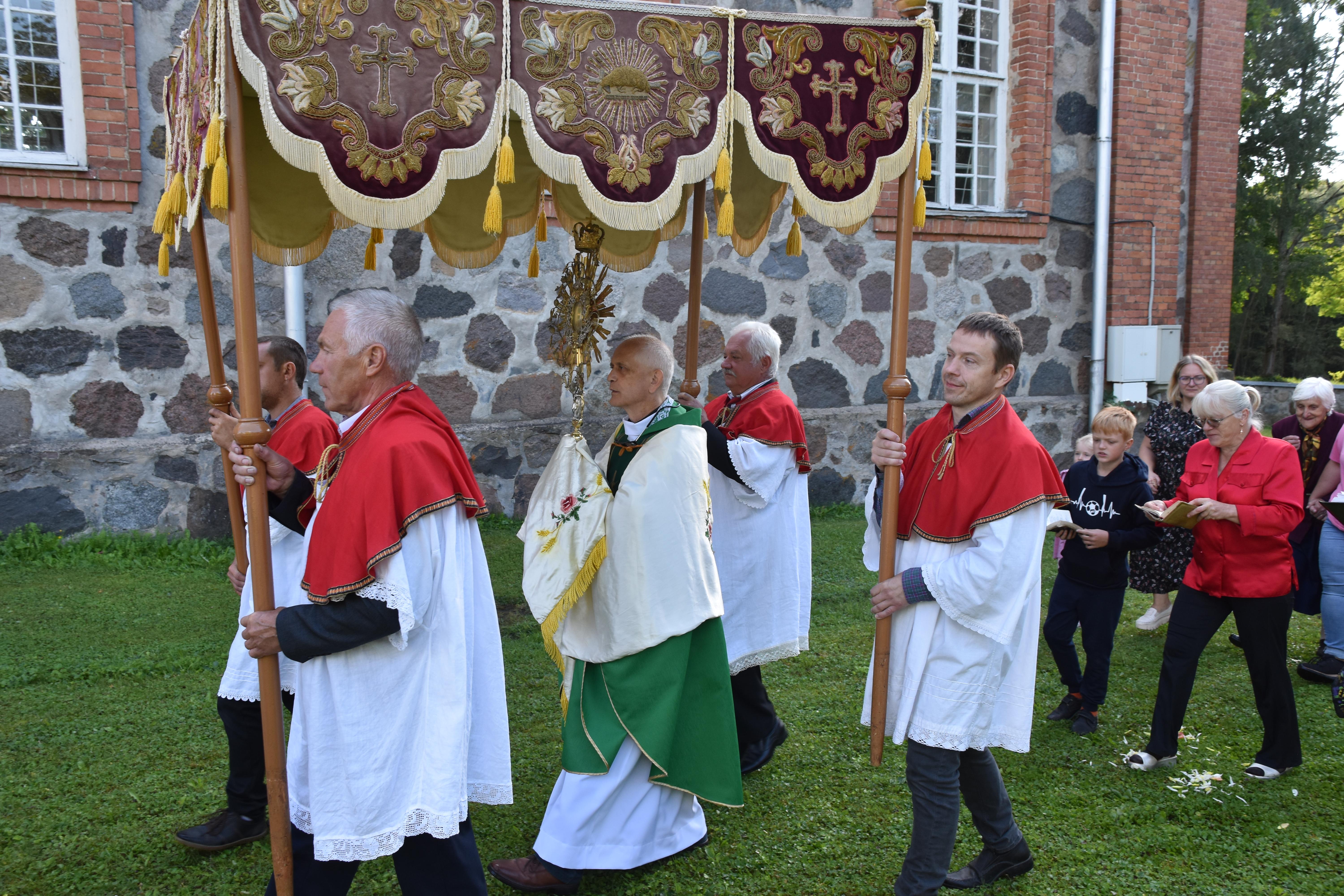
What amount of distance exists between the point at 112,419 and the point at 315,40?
479 cm

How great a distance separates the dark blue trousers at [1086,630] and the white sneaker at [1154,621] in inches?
67.0

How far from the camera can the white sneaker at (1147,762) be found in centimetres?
427

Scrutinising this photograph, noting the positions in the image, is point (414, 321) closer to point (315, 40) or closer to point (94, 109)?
point (315, 40)

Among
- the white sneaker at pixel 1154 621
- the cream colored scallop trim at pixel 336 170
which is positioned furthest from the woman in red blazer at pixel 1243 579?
the cream colored scallop trim at pixel 336 170

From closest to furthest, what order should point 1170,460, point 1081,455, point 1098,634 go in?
1. point 1098,634
2. point 1081,455
3. point 1170,460

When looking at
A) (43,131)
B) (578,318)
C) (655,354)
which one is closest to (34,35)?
(43,131)

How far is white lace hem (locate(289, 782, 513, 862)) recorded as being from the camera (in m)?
2.61

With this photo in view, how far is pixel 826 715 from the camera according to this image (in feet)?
15.6

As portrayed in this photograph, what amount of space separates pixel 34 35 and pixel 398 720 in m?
6.02

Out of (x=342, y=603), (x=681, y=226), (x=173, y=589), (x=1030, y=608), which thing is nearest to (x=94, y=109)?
(x=173, y=589)

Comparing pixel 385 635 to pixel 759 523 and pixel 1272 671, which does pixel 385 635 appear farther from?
pixel 1272 671

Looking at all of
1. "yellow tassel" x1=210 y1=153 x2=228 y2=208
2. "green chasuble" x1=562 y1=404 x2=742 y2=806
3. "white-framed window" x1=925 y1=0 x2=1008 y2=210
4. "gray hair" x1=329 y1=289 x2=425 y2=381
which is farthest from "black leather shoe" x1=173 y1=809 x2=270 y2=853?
"white-framed window" x1=925 y1=0 x2=1008 y2=210

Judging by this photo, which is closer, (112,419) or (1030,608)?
(1030,608)

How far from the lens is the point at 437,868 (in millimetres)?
2750
